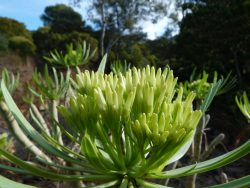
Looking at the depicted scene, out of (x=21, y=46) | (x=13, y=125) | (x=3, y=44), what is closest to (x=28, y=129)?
(x=13, y=125)

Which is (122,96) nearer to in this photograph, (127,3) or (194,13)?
(194,13)

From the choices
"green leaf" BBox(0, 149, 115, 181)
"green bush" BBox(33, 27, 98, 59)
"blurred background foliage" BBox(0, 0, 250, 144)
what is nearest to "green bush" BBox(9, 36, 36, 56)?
"blurred background foliage" BBox(0, 0, 250, 144)

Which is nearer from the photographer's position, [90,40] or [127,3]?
[90,40]

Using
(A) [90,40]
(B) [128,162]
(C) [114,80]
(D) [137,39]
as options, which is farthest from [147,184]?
(D) [137,39]

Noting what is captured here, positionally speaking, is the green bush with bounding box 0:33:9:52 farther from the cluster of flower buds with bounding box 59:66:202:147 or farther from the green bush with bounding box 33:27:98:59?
the cluster of flower buds with bounding box 59:66:202:147

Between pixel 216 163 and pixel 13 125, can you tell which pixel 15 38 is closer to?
pixel 13 125

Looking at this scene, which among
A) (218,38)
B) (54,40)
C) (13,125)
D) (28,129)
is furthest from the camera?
(54,40)
